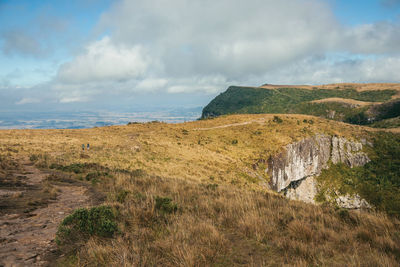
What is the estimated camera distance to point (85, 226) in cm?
509

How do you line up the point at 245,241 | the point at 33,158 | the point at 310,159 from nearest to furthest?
the point at 245,241, the point at 33,158, the point at 310,159

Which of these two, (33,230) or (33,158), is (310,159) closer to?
(33,158)

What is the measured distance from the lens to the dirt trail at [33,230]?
395cm

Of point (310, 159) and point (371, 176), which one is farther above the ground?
point (310, 159)

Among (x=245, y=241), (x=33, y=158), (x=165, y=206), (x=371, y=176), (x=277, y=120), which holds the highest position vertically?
(x=277, y=120)

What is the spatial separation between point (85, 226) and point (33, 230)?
5.23 feet

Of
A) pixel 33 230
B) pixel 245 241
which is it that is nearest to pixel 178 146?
pixel 33 230

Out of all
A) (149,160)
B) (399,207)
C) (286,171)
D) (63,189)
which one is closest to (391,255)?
(63,189)

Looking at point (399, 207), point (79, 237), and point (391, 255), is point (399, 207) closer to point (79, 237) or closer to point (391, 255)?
point (391, 255)

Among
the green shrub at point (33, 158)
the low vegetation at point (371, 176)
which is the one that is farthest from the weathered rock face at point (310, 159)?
the green shrub at point (33, 158)

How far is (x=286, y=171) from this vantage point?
4366 centimetres

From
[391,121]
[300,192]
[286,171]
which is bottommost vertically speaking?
[300,192]

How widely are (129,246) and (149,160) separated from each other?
64.4ft

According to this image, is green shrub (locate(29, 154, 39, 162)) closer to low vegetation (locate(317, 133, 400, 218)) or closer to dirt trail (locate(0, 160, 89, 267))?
dirt trail (locate(0, 160, 89, 267))
